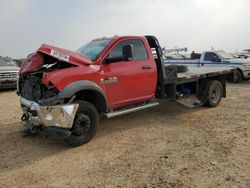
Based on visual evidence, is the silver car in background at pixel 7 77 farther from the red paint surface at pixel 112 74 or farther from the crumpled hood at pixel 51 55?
the crumpled hood at pixel 51 55

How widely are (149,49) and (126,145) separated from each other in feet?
8.16

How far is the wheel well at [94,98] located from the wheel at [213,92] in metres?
3.82

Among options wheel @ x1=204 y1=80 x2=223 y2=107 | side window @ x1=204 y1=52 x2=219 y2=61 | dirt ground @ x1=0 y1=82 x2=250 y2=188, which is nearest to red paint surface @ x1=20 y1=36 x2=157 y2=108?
dirt ground @ x1=0 y1=82 x2=250 y2=188

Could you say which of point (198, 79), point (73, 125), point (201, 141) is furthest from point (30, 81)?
point (198, 79)

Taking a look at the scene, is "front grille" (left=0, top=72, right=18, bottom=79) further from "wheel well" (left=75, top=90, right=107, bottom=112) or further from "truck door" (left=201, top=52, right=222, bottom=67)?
"truck door" (left=201, top=52, right=222, bottom=67)

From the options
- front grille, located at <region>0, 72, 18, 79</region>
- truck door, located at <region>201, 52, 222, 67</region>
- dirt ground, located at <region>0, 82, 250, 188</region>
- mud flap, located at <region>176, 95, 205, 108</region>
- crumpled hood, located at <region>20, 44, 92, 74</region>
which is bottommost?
dirt ground, located at <region>0, 82, 250, 188</region>

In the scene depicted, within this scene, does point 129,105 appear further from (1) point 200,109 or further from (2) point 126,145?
(1) point 200,109

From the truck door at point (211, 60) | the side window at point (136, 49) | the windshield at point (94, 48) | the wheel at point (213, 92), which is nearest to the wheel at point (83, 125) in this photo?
the windshield at point (94, 48)

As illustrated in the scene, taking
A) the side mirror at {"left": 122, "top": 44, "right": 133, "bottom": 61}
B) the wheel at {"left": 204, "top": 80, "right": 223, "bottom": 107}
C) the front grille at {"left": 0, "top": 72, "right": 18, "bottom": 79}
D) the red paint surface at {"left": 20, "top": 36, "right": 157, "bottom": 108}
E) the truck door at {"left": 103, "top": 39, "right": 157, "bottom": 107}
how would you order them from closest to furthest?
1. the red paint surface at {"left": 20, "top": 36, "right": 157, "bottom": 108}
2. the side mirror at {"left": 122, "top": 44, "right": 133, "bottom": 61}
3. the truck door at {"left": 103, "top": 39, "right": 157, "bottom": 107}
4. the wheel at {"left": 204, "top": 80, "right": 223, "bottom": 107}
5. the front grille at {"left": 0, "top": 72, "right": 18, "bottom": 79}

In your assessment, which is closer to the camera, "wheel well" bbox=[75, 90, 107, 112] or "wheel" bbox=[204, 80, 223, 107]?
"wheel well" bbox=[75, 90, 107, 112]

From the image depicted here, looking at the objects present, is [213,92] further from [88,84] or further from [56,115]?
[56,115]

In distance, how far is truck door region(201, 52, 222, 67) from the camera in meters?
15.1

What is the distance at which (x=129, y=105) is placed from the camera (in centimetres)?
648

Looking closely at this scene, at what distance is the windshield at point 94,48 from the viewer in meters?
6.00
